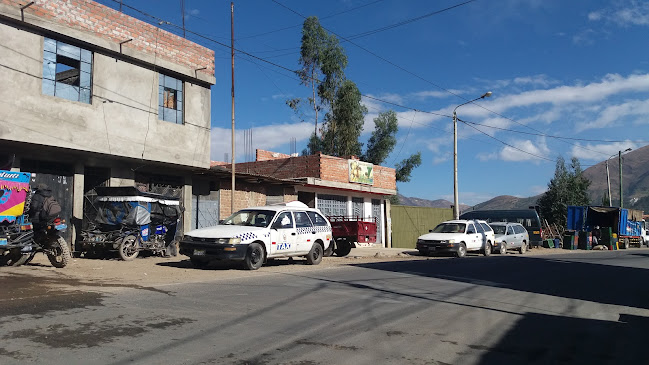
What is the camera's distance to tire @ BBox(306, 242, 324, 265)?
50.4 feet

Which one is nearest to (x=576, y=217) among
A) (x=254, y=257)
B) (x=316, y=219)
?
(x=316, y=219)

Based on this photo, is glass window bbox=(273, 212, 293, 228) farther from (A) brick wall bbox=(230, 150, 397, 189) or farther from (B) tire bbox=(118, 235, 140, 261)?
(A) brick wall bbox=(230, 150, 397, 189)

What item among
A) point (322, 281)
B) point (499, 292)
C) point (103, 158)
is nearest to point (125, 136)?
point (103, 158)

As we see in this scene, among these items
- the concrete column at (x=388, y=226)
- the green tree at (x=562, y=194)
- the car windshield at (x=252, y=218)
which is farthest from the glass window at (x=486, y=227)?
the green tree at (x=562, y=194)

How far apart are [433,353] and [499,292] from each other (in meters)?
5.67

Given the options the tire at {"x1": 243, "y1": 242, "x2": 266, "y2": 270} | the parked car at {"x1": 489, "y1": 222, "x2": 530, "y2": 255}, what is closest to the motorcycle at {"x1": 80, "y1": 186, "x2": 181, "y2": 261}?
the tire at {"x1": 243, "y1": 242, "x2": 266, "y2": 270}

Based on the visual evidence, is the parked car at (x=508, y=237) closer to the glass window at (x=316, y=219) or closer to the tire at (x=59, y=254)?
the glass window at (x=316, y=219)

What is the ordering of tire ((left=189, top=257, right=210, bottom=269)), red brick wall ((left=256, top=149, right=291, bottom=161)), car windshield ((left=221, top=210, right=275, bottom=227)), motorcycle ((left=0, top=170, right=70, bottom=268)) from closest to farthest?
motorcycle ((left=0, top=170, right=70, bottom=268)) < tire ((left=189, top=257, right=210, bottom=269)) < car windshield ((left=221, top=210, right=275, bottom=227)) < red brick wall ((left=256, top=149, right=291, bottom=161))

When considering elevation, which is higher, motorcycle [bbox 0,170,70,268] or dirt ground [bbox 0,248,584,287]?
motorcycle [bbox 0,170,70,268]

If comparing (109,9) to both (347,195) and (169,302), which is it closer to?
(169,302)

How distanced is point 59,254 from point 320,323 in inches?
323

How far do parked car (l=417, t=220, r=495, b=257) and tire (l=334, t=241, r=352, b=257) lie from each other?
3.60m

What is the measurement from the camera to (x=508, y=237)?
25453 mm

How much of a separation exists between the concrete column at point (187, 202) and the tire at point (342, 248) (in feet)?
18.9
